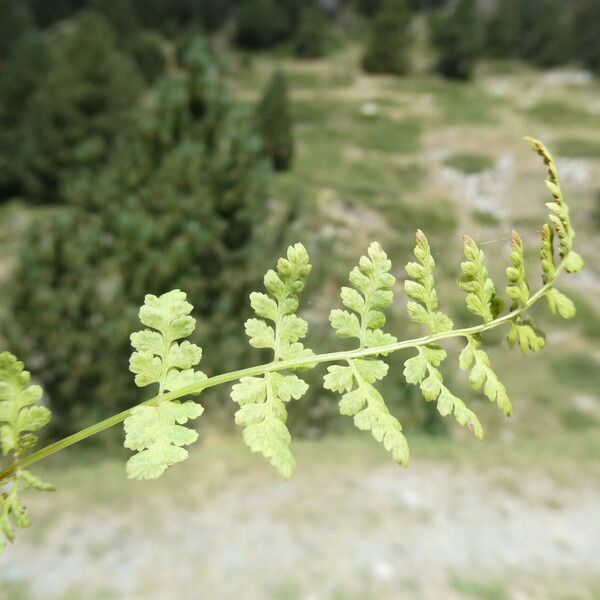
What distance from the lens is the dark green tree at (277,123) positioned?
27.3 metres

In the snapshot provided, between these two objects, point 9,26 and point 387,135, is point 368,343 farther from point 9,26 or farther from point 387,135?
point 9,26

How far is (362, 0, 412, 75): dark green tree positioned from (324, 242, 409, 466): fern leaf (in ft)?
150

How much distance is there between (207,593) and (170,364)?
201 inches

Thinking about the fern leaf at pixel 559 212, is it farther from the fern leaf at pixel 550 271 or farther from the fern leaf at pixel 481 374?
the fern leaf at pixel 481 374

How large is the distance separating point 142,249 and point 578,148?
25.5m

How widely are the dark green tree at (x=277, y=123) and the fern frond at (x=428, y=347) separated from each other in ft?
86.6

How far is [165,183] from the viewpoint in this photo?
713 cm

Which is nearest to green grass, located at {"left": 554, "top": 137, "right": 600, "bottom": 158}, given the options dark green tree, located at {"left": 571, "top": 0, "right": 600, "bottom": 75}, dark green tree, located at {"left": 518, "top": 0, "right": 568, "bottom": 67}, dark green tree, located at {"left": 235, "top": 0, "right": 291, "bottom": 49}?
dark green tree, located at {"left": 571, "top": 0, "right": 600, "bottom": 75}

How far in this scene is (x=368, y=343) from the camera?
0.95m

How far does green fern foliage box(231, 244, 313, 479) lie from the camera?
833 mm

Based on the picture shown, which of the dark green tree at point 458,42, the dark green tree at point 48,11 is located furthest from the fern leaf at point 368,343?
the dark green tree at point 48,11

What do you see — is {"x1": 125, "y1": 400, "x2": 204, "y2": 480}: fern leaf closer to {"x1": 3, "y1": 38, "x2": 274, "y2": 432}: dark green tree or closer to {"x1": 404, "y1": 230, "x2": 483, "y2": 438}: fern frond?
{"x1": 404, "y1": 230, "x2": 483, "y2": 438}: fern frond

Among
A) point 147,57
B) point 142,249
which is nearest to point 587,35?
point 147,57

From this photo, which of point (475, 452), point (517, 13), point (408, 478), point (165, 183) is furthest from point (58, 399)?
point (517, 13)
